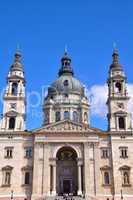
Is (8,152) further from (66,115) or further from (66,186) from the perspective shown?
(66,115)

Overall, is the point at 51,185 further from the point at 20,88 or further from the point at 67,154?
the point at 20,88

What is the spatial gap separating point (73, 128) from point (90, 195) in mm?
10598

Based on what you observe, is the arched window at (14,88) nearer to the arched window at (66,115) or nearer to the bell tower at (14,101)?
the bell tower at (14,101)

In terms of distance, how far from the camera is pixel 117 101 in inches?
2406

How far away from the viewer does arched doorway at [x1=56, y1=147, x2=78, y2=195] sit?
58.2 meters

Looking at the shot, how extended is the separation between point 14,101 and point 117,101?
16663mm

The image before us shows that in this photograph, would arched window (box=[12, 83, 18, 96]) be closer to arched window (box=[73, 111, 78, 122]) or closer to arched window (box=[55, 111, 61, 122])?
arched window (box=[55, 111, 61, 122])

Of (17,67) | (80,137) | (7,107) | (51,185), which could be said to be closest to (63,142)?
(80,137)

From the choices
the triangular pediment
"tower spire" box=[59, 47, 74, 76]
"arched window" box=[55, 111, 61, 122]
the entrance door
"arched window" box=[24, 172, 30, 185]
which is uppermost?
"tower spire" box=[59, 47, 74, 76]

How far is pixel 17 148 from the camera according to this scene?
188 ft

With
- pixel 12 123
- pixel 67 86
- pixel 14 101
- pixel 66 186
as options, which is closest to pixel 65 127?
pixel 12 123

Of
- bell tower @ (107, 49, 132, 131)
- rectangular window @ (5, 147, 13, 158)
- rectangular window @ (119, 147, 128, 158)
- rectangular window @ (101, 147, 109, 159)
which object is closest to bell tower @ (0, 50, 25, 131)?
rectangular window @ (5, 147, 13, 158)

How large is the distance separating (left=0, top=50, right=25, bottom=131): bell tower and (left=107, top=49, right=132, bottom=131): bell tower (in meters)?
14.1

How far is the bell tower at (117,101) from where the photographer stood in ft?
195
